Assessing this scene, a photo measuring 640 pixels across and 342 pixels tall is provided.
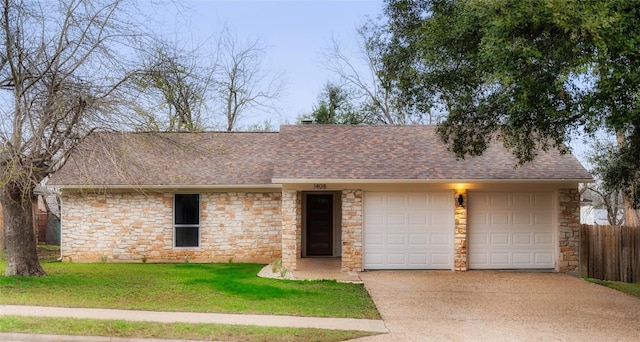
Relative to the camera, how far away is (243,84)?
31453mm

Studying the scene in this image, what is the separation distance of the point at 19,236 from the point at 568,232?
13.5m

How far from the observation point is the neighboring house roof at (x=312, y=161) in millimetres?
15125

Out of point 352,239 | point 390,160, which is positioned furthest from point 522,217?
point 352,239

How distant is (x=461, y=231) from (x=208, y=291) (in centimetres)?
688

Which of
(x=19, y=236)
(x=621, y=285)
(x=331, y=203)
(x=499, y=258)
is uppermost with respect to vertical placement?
(x=331, y=203)

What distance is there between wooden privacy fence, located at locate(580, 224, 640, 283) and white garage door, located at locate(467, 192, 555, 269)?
1.05m

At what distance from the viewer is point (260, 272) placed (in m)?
15.1

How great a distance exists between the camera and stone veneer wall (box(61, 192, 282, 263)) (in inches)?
701

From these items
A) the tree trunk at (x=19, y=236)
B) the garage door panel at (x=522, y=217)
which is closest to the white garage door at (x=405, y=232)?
the garage door panel at (x=522, y=217)

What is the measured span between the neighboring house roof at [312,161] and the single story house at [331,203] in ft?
0.18

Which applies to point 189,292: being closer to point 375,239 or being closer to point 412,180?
point 375,239

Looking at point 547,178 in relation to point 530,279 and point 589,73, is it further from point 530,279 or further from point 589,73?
point 589,73

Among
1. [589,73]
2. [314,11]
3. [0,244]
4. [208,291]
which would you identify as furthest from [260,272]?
[0,244]

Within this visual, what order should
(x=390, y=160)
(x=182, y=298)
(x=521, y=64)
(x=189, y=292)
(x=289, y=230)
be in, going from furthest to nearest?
(x=390, y=160) < (x=289, y=230) < (x=189, y=292) < (x=182, y=298) < (x=521, y=64)
